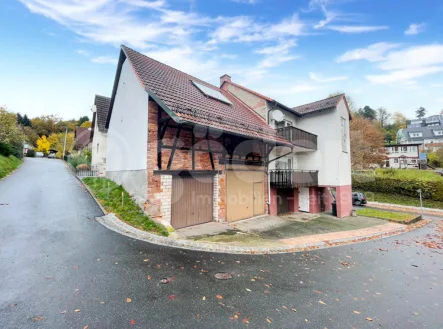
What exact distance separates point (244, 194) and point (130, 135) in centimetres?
667

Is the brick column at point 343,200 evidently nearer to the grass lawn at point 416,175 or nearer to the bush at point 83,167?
the grass lawn at point 416,175

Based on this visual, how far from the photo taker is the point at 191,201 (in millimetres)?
9148

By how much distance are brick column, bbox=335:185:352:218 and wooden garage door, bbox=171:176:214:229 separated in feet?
32.7

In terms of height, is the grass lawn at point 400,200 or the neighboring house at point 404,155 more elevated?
the neighboring house at point 404,155

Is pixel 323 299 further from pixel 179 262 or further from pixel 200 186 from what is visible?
pixel 200 186

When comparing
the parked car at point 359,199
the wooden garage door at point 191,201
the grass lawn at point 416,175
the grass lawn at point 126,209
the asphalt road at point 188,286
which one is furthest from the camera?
the grass lawn at point 416,175

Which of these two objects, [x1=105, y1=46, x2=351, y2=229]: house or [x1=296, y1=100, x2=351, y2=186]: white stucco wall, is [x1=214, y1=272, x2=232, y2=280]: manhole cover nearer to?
[x1=105, y1=46, x2=351, y2=229]: house

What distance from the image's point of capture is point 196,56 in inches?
516

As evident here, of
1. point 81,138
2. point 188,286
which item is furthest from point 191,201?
point 81,138

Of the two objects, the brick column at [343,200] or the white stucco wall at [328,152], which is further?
the brick column at [343,200]

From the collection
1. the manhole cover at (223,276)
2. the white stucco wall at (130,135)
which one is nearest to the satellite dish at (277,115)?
the white stucco wall at (130,135)

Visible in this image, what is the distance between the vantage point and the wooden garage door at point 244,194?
1061 centimetres

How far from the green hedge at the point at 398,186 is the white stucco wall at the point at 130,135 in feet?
94.8

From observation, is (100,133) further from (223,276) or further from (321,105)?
(321,105)
